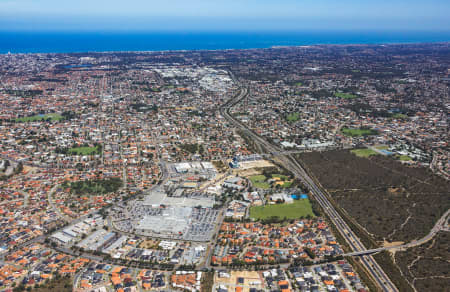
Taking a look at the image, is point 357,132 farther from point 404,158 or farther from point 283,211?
point 283,211

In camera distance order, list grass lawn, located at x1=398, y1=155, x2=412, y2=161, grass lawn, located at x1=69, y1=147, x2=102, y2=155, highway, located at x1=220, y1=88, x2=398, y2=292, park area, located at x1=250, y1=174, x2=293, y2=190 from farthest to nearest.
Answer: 1. grass lawn, located at x1=69, y1=147, x2=102, y2=155
2. grass lawn, located at x1=398, y1=155, x2=412, y2=161
3. park area, located at x1=250, y1=174, x2=293, y2=190
4. highway, located at x1=220, y1=88, x2=398, y2=292

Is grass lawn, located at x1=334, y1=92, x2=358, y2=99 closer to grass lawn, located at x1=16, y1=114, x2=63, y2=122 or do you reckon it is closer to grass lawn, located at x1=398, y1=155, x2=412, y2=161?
grass lawn, located at x1=398, y1=155, x2=412, y2=161

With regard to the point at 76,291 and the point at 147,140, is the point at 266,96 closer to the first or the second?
the point at 147,140

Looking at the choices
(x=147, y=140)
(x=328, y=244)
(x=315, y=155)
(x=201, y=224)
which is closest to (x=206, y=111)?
(x=147, y=140)

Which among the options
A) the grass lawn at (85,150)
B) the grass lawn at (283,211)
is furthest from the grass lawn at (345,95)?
the grass lawn at (85,150)

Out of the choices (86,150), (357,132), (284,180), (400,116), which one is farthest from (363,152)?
(86,150)

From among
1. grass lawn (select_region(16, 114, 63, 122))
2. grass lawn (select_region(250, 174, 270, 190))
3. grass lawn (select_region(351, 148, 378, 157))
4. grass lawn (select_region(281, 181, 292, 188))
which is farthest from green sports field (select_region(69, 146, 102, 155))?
grass lawn (select_region(351, 148, 378, 157))
